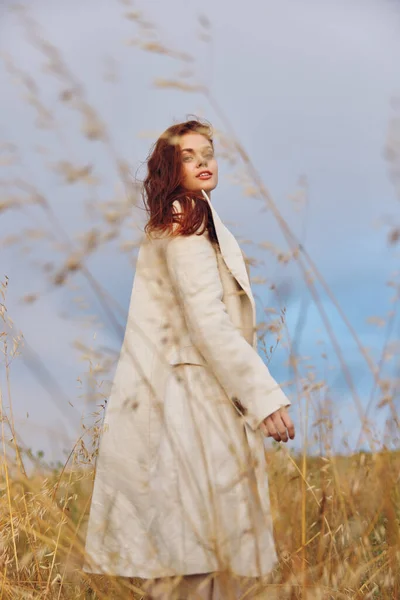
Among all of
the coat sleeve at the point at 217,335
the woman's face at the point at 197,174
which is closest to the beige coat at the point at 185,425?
the coat sleeve at the point at 217,335

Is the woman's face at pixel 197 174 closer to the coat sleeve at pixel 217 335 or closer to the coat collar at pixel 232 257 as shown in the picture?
the coat collar at pixel 232 257

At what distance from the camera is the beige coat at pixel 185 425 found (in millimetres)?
1906

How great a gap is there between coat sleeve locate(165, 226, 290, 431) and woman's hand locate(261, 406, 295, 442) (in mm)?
24

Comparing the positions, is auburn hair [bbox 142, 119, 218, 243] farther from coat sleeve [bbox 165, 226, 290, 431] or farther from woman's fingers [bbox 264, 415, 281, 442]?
woman's fingers [bbox 264, 415, 281, 442]

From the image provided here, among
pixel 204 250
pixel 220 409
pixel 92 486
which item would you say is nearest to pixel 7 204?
pixel 204 250

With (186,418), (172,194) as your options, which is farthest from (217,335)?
(172,194)

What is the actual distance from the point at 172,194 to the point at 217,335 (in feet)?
2.03

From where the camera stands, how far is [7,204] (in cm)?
154

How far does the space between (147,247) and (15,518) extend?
1006mm

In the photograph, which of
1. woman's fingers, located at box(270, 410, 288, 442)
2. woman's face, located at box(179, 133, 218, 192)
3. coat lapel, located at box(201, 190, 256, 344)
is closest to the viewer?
woman's fingers, located at box(270, 410, 288, 442)

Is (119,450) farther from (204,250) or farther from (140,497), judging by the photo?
(204,250)

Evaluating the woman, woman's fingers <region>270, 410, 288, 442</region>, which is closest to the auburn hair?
the woman

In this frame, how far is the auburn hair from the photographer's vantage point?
2.16 metres

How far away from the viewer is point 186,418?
6.50ft
